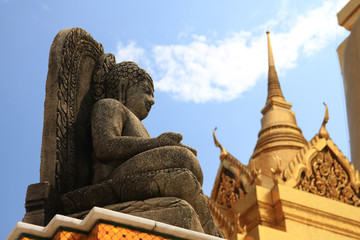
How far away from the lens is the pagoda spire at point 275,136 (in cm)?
1169

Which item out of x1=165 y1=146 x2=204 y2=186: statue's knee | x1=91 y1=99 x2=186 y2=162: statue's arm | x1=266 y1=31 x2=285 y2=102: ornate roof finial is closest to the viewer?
x1=165 y1=146 x2=204 y2=186: statue's knee

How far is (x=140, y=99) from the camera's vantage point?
369 centimetres

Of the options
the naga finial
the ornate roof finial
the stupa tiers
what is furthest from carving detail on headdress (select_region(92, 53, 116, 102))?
the ornate roof finial

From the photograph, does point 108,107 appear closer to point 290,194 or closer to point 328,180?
point 290,194

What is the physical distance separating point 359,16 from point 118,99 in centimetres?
1017

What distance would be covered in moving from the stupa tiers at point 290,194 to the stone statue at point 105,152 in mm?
5547

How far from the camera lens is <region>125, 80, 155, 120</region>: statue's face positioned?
145 inches

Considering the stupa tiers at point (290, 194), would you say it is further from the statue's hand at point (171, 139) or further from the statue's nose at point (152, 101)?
the statue's hand at point (171, 139)

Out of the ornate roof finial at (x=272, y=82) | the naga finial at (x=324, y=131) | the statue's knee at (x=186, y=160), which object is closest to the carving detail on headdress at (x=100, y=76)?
the statue's knee at (x=186, y=160)

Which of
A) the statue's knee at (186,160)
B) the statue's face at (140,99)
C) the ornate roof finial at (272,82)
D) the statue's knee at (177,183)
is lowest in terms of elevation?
the statue's knee at (177,183)

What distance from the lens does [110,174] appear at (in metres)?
3.19

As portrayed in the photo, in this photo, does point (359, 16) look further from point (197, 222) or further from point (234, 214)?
point (197, 222)

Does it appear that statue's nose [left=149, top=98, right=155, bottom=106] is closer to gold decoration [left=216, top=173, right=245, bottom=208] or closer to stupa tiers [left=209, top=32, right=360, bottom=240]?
stupa tiers [left=209, top=32, right=360, bottom=240]

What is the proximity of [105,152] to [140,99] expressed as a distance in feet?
1.83
